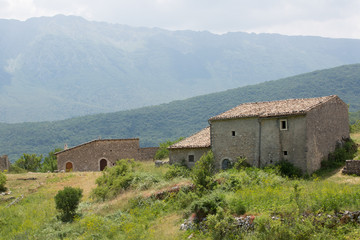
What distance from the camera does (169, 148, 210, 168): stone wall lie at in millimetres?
32250

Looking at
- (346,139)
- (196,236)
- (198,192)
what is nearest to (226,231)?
(196,236)

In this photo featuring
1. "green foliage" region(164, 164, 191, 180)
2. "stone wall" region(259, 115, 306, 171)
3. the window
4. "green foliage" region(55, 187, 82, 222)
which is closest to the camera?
"green foliage" region(55, 187, 82, 222)

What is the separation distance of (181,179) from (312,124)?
357 inches

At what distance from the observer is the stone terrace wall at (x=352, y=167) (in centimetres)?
2492

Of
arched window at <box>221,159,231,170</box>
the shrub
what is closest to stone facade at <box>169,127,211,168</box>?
arched window at <box>221,159,231,170</box>

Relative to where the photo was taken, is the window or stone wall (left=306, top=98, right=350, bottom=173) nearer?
stone wall (left=306, top=98, right=350, bottom=173)

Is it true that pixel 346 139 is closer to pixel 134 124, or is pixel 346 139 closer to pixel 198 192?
pixel 198 192

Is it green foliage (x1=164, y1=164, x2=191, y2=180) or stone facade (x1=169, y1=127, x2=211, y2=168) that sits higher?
stone facade (x1=169, y1=127, x2=211, y2=168)

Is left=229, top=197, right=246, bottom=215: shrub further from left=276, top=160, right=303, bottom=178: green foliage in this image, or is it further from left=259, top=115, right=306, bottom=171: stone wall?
left=259, top=115, right=306, bottom=171: stone wall

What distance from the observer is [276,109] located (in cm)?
2820

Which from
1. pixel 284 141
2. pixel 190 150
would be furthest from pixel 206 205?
pixel 190 150

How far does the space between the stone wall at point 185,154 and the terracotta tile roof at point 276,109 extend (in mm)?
3243

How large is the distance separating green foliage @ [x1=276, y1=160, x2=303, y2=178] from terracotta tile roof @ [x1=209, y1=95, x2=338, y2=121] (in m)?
3.05

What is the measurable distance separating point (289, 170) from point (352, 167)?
357cm
